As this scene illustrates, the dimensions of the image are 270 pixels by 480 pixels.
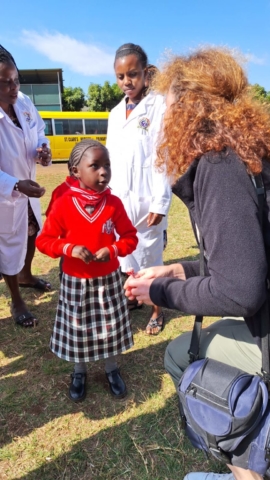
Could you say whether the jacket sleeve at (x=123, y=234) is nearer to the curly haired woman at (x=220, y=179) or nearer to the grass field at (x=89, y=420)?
the curly haired woman at (x=220, y=179)

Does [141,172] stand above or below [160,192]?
above

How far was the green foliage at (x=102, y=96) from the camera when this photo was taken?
3956 centimetres

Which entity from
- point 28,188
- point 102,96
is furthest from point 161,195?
point 102,96

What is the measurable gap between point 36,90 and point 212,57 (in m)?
40.1

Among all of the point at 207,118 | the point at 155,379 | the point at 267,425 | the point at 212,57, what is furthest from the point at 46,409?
the point at 212,57

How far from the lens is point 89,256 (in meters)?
1.91

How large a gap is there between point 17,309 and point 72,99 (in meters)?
41.3

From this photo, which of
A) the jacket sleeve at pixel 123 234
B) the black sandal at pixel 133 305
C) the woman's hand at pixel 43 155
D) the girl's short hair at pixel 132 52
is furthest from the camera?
the black sandal at pixel 133 305

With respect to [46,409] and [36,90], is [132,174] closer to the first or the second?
[46,409]

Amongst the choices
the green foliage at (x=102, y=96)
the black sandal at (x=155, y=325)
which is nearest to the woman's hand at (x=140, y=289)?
the black sandal at (x=155, y=325)

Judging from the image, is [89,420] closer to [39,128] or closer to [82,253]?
[82,253]

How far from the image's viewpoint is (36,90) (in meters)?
37.2

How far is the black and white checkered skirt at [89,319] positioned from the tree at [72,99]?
136 feet

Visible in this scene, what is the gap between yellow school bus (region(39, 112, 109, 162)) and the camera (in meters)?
19.5
